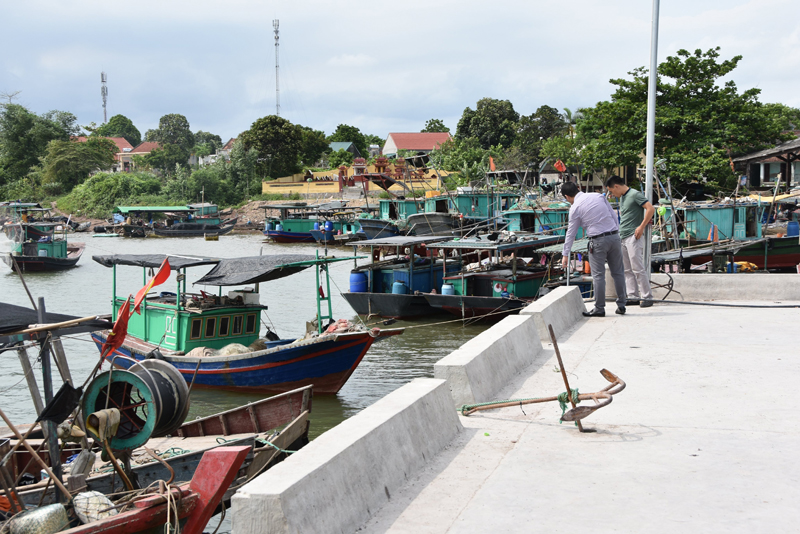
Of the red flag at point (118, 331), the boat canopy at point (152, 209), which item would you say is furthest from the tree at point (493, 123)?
the red flag at point (118, 331)

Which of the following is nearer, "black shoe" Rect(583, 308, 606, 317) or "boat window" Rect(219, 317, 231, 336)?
"black shoe" Rect(583, 308, 606, 317)

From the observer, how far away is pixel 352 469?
3.46 meters

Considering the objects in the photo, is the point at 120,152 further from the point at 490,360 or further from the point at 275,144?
the point at 490,360

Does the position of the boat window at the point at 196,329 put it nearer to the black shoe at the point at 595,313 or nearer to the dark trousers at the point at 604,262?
the black shoe at the point at 595,313

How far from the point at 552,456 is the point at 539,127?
65.7 metres

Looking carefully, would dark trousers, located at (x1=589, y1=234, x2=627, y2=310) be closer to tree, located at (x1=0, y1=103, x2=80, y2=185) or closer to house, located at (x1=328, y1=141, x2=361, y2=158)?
house, located at (x1=328, y1=141, x2=361, y2=158)

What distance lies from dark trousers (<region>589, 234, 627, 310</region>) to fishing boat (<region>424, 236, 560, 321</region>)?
33.0 feet

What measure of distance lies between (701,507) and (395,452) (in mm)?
1553

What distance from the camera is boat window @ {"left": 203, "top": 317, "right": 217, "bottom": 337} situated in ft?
46.5

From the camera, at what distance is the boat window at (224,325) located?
1439 centimetres

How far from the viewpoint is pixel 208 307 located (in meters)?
14.1

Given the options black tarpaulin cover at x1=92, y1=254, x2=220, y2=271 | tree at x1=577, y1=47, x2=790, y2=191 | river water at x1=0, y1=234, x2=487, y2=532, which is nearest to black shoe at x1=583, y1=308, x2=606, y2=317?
river water at x1=0, y1=234, x2=487, y2=532

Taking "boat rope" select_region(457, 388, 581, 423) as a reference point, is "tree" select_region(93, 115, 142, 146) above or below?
above

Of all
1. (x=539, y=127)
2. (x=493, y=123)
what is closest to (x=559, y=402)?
(x=539, y=127)
